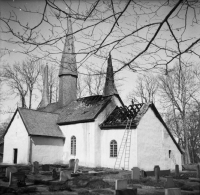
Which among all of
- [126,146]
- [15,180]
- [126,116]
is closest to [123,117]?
[126,116]

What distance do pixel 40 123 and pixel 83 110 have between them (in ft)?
15.3

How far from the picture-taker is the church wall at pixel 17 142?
2255cm

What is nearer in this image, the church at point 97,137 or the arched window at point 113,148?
the church at point 97,137

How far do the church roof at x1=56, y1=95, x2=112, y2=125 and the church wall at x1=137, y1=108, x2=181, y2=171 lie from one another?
4.72m

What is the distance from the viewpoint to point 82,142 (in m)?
23.2

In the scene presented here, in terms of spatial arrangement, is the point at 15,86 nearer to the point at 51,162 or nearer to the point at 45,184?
the point at 51,162

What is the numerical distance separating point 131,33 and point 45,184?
9.46 meters

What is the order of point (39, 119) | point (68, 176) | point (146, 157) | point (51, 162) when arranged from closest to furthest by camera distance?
point (68, 176), point (146, 157), point (51, 162), point (39, 119)

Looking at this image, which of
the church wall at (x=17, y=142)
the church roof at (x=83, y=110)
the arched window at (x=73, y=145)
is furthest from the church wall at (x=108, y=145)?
the church wall at (x=17, y=142)

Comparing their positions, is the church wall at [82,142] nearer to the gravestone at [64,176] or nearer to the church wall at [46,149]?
the church wall at [46,149]

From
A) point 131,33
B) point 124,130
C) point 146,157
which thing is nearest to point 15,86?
point 124,130

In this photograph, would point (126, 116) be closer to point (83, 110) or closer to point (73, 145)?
point (83, 110)

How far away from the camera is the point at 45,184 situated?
464 inches

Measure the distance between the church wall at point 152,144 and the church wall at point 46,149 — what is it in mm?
9025
